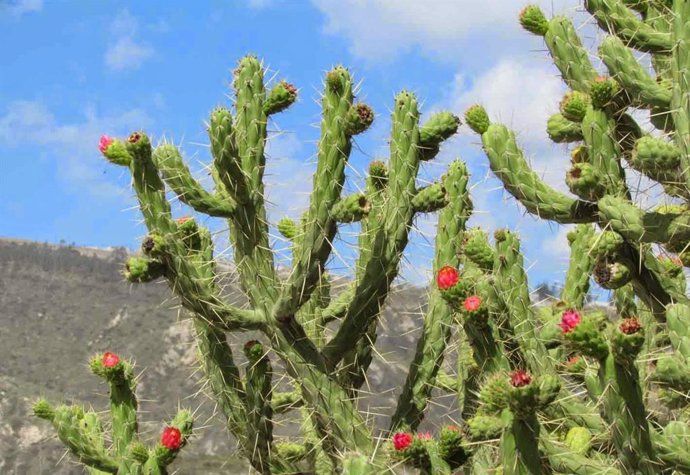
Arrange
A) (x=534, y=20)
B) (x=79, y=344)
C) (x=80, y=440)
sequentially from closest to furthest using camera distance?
(x=80, y=440), (x=534, y=20), (x=79, y=344)

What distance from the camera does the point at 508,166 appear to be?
17.6ft

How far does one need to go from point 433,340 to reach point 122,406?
5.11ft

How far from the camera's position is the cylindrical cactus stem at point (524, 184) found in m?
5.35

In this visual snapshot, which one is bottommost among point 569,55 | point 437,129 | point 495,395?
point 495,395

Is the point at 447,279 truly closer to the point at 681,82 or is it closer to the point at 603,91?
the point at 603,91

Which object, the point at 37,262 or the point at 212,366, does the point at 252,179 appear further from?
the point at 37,262

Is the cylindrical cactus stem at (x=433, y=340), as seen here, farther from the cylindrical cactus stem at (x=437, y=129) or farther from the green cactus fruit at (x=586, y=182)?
the green cactus fruit at (x=586, y=182)

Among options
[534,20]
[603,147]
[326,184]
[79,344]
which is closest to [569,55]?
[534,20]

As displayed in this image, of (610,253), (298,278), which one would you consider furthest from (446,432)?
A: (610,253)

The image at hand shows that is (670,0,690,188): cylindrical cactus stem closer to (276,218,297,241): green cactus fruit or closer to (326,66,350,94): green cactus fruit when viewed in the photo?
(326,66,350,94): green cactus fruit

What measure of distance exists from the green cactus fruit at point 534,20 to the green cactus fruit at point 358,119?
1.51 metres

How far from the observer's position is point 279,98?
511 centimetres

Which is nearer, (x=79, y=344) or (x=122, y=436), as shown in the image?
(x=122, y=436)

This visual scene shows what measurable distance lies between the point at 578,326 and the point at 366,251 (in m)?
1.69
